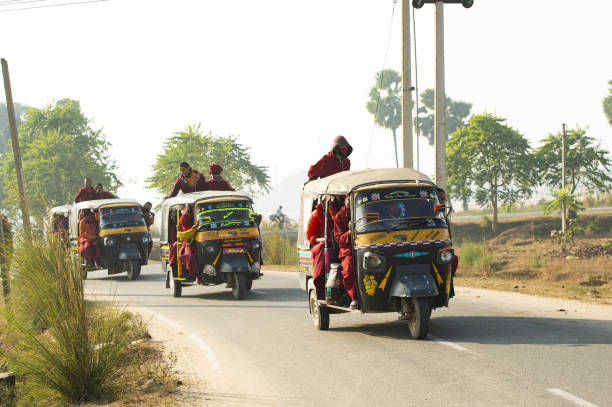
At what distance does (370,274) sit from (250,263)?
7681 millimetres

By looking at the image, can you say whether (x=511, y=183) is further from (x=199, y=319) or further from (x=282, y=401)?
(x=282, y=401)

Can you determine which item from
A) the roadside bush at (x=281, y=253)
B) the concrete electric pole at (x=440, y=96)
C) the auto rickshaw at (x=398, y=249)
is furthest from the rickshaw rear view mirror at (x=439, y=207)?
the roadside bush at (x=281, y=253)

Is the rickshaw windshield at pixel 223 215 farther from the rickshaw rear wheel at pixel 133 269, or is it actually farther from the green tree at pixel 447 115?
the green tree at pixel 447 115

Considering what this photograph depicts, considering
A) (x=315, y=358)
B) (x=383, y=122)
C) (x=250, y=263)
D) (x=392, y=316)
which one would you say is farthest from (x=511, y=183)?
(x=383, y=122)

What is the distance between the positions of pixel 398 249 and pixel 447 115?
97.5 metres

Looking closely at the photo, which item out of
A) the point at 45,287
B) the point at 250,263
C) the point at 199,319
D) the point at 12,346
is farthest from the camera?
the point at 250,263

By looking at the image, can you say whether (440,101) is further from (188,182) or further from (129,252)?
(129,252)

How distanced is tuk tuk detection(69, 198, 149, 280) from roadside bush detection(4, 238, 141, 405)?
653 inches

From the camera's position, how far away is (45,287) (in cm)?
804

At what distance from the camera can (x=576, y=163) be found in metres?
46.3

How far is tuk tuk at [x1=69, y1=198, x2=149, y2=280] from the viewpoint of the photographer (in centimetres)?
2488

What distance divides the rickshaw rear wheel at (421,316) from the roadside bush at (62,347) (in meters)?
4.14

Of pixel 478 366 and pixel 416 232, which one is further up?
pixel 416 232

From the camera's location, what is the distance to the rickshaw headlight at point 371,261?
404 inches
